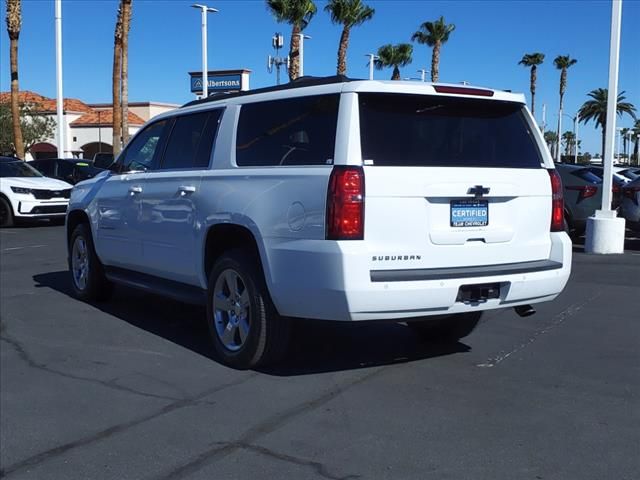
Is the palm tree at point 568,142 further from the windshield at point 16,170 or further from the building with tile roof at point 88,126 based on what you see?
the windshield at point 16,170

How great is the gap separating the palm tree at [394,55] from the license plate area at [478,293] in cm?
4761

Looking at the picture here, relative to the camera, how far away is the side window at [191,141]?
600 cm

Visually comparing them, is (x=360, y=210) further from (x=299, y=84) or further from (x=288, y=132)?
(x=299, y=84)

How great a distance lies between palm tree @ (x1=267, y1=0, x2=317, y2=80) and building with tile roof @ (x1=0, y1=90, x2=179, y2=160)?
63.9 feet

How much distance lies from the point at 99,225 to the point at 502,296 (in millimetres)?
4347

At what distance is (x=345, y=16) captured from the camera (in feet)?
117

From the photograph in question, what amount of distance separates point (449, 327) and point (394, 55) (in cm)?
4707

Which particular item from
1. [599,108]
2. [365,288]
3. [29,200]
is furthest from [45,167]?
[599,108]

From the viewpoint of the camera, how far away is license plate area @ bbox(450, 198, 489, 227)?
4844 mm

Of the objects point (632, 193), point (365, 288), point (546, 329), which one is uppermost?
point (632, 193)

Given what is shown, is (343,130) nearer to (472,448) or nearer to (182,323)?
(472,448)

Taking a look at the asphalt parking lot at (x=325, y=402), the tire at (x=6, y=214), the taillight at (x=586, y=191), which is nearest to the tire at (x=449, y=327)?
A: the asphalt parking lot at (x=325, y=402)

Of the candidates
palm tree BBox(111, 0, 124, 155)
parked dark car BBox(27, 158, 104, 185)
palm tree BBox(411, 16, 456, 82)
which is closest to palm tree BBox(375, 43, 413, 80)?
palm tree BBox(411, 16, 456, 82)

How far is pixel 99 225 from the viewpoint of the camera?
7.52 meters
